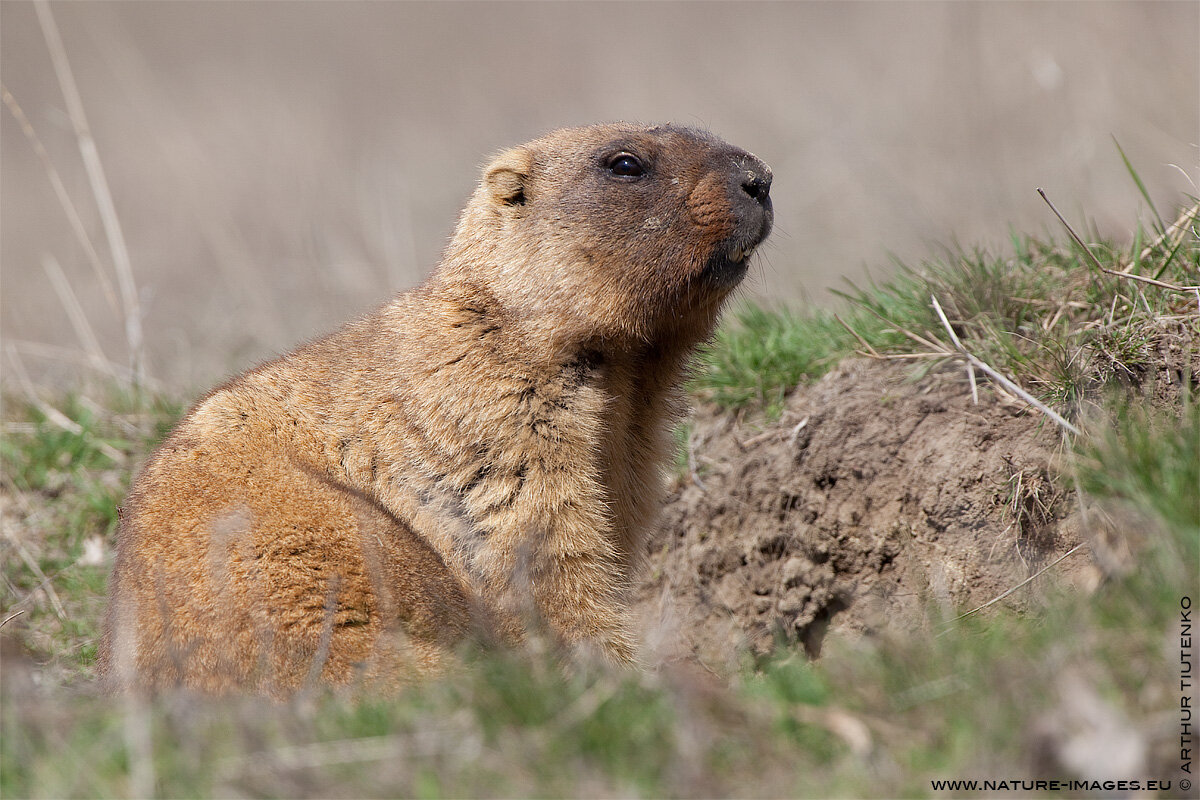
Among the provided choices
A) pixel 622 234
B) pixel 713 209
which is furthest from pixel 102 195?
pixel 713 209

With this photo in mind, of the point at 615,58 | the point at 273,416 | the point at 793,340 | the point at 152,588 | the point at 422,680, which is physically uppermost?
the point at 615,58

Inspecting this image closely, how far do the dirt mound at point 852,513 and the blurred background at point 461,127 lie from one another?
3.06 ft

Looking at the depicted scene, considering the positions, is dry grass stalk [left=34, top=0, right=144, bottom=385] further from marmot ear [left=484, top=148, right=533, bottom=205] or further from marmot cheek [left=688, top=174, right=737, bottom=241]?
marmot cheek [left=688, top=174, right=737, bottom=241]

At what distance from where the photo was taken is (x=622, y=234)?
4.92 meters

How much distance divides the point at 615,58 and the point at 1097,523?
705 inches

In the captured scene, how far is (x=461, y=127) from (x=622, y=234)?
15.2m

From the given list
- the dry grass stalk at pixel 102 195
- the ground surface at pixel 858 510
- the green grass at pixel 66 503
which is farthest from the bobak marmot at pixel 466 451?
the dry grass stalk at pixel 102 195

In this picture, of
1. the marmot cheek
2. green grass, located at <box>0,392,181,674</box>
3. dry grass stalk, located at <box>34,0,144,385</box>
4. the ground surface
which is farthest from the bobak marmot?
dry grass stalk, located at <box>34,0,144,385</box>

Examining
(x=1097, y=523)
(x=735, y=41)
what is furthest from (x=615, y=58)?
(x=1097, y=523)

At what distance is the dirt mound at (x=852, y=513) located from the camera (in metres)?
5.30

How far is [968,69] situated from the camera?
45.4 ft

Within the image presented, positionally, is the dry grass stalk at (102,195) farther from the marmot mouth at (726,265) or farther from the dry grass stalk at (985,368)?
the dry grass stalk at (985,368)

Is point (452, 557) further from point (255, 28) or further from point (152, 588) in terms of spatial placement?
point (255, 28)

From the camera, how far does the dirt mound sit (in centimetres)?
530
